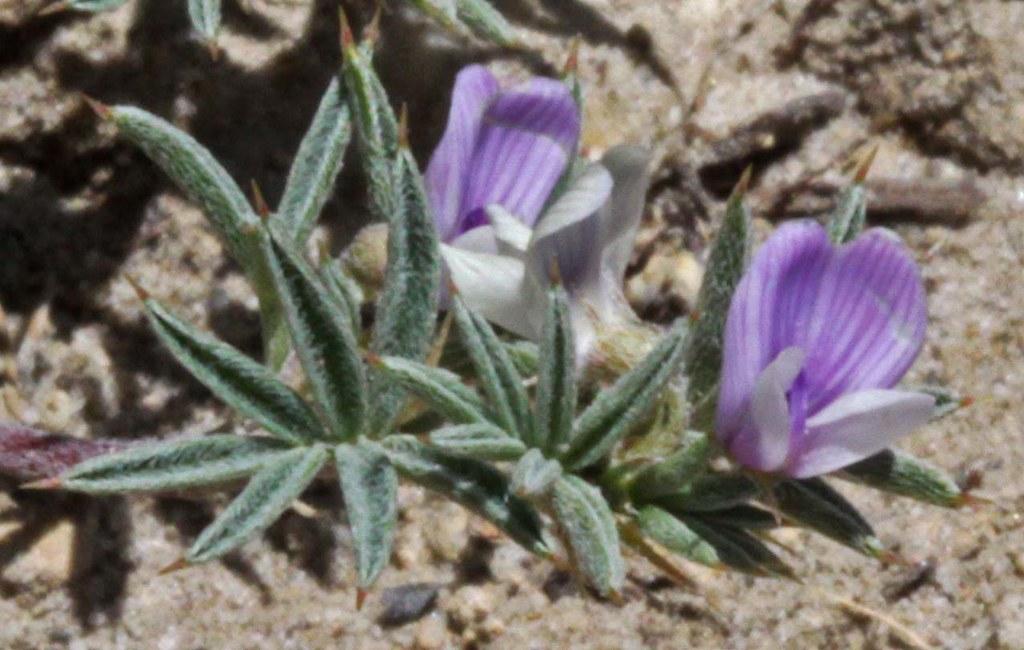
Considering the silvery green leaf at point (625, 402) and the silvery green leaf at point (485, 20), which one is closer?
the silvery green leaf at point (625, 402)

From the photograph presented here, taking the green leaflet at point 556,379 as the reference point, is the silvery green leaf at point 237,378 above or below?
below

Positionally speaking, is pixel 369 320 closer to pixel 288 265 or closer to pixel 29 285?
pixel 29 285

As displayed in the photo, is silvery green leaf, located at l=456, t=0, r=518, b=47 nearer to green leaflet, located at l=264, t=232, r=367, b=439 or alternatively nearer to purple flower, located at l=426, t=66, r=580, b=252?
purple flower, located at l=426, t=66, r=580, b=252

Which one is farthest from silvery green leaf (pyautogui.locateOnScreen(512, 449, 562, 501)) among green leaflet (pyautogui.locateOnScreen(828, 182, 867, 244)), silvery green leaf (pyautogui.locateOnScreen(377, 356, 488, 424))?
green leaflet (pyautogui.locateOnScreen(828, 182, 867, 244))

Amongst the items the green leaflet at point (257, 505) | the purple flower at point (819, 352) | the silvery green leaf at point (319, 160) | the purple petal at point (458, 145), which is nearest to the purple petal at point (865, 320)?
the purple flower at point (819, 352)

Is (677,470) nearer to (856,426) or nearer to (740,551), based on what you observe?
(740,551)

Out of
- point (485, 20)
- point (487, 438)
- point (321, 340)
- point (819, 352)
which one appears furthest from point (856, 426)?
point (485, 20)

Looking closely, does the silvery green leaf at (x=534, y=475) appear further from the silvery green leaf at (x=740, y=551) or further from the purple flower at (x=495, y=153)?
the purple flower at (x=495, y=153)

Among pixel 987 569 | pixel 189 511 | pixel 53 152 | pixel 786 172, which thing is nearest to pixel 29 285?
pixel 53 152
